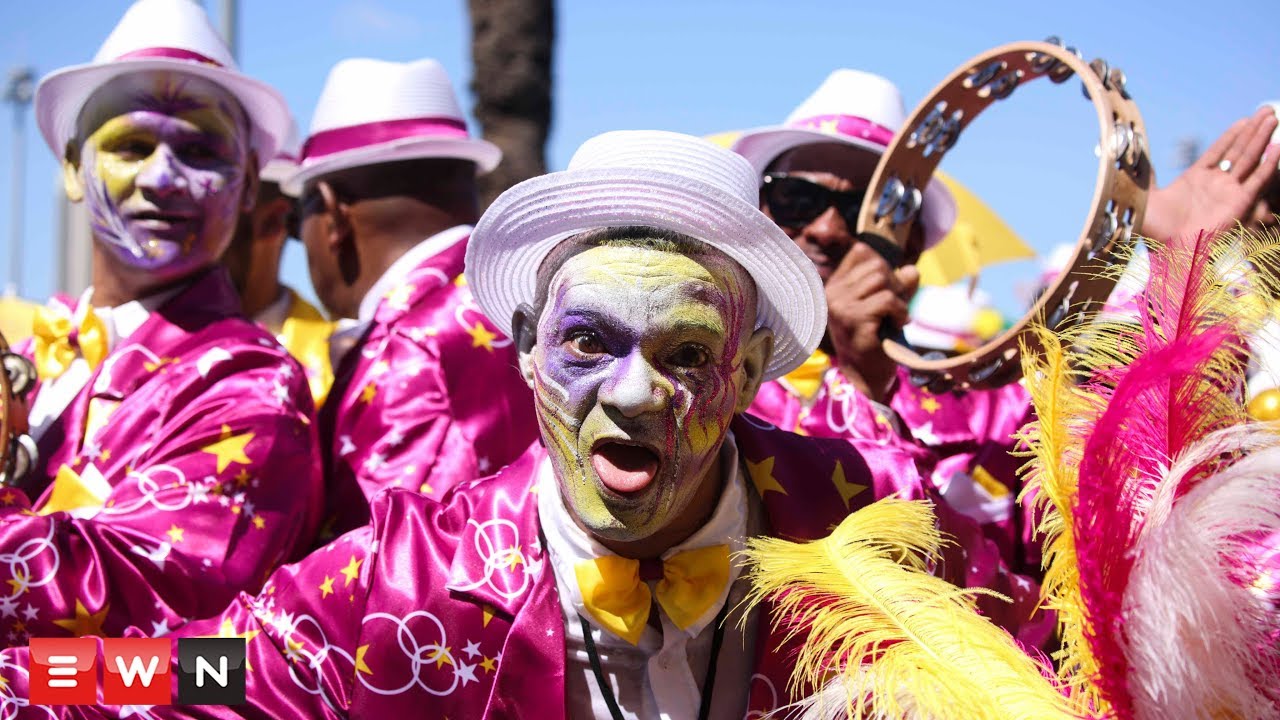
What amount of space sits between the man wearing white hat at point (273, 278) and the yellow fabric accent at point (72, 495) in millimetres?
1308

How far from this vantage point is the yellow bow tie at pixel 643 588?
241cm

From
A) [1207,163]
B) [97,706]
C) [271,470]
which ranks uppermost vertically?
[1207,163]

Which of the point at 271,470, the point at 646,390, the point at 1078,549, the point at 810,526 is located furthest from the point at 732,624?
the point at 271,470

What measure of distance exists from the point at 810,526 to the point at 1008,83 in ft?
4.71

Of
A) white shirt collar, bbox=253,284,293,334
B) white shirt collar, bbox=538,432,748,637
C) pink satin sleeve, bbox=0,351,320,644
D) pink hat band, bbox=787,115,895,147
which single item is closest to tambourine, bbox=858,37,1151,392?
pink hat band, bbox=787,115,895,147

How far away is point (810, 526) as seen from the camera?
2.57 meters

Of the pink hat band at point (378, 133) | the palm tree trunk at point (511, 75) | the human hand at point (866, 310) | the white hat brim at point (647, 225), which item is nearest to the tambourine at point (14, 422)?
the white hat brim at point (647, 225)

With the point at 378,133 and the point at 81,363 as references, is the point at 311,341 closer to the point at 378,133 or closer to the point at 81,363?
the point at 378,133

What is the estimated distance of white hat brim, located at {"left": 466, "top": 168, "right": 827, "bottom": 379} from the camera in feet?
7.70

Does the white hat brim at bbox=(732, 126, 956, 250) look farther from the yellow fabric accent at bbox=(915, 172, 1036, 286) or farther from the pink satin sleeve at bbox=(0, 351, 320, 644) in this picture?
the yellow fabric accent at bbox=(915, 172, 1036, 286)

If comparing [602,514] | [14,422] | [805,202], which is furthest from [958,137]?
[14,422]

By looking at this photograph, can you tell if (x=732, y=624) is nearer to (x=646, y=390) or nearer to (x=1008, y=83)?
(x=646, y=390)

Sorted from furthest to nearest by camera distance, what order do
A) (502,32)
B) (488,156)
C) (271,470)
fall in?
(502,32) → (488,156) → (271,470)

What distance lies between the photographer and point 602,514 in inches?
91.0
